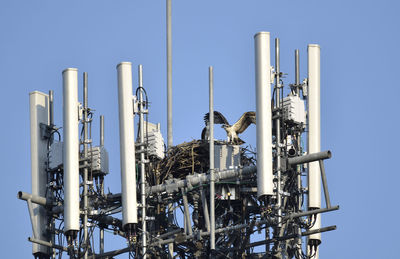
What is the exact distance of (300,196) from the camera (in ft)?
213

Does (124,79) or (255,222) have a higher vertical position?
(124,79)

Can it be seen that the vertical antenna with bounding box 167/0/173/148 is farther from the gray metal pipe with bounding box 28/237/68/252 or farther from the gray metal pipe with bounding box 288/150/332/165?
the gray metal pipe with bounding box 288/150/332/165

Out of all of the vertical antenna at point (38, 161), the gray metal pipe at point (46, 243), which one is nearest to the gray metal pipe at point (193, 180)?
the gray metal pipe at point (46, 243)

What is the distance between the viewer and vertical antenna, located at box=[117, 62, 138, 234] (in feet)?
212

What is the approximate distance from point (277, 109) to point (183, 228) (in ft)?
19.0

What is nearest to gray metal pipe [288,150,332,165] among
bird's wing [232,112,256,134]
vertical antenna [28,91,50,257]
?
bird's wing [232,112,256,134]

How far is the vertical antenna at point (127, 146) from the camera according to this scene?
64750 millimetres

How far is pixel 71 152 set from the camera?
66062mm

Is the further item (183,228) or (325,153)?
(183,228)

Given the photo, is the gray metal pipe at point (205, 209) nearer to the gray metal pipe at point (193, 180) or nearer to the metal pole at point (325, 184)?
the gray metal pipe at point (193, 180)

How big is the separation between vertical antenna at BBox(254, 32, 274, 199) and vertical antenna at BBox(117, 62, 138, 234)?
15.5 feet

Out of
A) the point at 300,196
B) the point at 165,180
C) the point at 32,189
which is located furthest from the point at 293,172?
the point at 32,189

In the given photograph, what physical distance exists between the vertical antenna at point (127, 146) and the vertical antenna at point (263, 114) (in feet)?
15.5

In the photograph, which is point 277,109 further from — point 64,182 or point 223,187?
point 64,182
